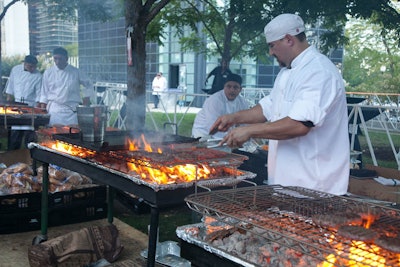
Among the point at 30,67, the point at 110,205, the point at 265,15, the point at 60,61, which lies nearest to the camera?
the point at 110,205

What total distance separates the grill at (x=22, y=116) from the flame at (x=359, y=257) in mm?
6155

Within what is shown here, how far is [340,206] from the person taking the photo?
2.26 m

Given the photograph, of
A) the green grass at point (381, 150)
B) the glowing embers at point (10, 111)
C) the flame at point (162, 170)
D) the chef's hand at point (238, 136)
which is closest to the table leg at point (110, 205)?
the flame at point (162, 170)

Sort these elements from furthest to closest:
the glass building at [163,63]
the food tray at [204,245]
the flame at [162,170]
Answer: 1. the glass building at [163,63]
2. the flame at [162,170]
3. the food tray at [204,245]

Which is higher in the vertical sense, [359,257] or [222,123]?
[222,123]

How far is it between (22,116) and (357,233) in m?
6.28

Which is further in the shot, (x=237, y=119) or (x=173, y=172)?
(x=237, y=119)

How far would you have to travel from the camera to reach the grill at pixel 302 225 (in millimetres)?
1685

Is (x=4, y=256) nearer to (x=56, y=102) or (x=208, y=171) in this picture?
(x=208, y=171)

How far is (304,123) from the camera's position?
262 cm

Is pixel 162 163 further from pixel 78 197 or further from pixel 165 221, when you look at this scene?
pixel 165 221

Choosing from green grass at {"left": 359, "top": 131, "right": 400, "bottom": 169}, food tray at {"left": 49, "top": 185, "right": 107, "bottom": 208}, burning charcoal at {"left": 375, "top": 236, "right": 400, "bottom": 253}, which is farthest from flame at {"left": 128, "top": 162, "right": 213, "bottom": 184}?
green grass at {"left": 359, "top": 131, "right": 400, "bottom": 169}

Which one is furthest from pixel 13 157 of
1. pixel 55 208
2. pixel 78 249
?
pixel 78 249

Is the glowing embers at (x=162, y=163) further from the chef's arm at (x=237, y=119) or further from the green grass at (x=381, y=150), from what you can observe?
the green grass at (x=381, y=150)
